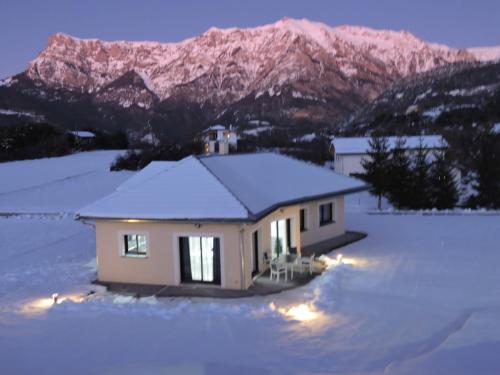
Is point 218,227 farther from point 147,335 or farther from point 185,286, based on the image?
point 147,335

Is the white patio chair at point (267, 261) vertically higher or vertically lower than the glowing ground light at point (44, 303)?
higher

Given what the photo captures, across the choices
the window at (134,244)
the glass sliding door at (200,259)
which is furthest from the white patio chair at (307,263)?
the window at (134,244)

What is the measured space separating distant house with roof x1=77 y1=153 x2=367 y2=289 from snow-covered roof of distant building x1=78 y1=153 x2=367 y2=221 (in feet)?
0.09

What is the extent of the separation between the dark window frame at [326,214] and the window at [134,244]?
7.22 metres

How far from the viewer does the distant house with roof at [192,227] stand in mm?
12266

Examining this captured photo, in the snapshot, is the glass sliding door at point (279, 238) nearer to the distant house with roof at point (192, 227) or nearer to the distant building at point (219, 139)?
the distant house with roof at point (192, 227)

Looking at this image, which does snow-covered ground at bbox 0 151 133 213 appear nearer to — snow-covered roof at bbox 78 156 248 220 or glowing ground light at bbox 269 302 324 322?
snow-covered roof at bbox 78 156 248 220

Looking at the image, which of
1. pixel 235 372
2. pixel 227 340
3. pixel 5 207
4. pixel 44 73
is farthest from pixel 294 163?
pixel 44 73

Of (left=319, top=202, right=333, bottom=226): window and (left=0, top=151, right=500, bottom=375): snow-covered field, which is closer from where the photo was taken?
(left=0, top=151, right=500, bottom=375): snow-covered field

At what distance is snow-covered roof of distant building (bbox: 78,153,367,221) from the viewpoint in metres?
12.3

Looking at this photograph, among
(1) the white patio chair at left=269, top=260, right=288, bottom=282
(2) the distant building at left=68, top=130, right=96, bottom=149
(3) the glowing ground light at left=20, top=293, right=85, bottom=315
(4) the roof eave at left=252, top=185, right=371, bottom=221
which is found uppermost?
(2) the distant building at left=68, top=130, right=96, bottom=149

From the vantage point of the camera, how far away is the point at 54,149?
6116cm

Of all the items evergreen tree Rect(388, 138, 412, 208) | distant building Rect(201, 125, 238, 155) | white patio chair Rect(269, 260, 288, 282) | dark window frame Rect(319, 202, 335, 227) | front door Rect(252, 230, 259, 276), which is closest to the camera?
white patio chair Rect(269, 260, 288, 282)

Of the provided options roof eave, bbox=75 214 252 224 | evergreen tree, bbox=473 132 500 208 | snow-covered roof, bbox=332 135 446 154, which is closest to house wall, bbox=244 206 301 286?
roof eave, bbox=75 214 252 224
